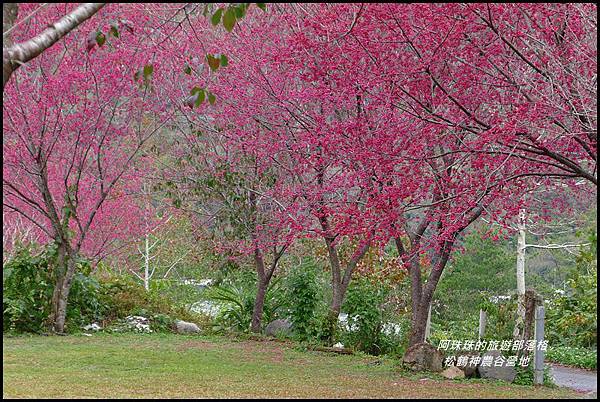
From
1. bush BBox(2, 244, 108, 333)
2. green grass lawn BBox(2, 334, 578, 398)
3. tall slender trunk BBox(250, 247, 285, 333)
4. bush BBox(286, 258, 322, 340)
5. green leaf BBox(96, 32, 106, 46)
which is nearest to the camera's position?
green leaf BBox(96, 32, 106, 46)

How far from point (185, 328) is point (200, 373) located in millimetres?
4778

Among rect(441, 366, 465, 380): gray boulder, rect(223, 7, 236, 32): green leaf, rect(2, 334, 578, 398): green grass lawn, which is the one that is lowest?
rect(2, 334, 578, 398): green grass lawn

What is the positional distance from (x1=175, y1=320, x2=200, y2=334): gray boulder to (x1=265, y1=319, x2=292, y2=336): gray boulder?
1.11 meters

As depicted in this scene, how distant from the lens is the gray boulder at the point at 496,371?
293 inches

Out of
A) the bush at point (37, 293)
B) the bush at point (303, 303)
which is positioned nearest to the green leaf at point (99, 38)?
the bush at point (37, 293)

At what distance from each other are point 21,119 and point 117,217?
4.08 meters

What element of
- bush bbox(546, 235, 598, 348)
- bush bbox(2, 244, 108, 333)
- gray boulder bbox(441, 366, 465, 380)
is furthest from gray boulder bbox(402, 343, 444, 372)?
bush bbox(2, 244, 108, 333)

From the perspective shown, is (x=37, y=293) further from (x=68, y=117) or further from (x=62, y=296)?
(x=68, y=117)

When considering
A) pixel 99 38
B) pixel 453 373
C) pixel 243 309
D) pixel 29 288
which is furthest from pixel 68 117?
pixel 453 373

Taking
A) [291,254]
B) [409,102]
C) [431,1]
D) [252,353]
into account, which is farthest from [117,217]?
[431,1]

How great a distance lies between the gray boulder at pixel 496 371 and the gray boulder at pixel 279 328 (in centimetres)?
419

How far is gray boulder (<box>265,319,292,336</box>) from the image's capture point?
11338mm

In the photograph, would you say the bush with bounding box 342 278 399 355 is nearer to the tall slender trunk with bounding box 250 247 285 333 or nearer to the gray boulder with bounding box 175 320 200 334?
the tall slender trunk with bounding box 250 247 285 333

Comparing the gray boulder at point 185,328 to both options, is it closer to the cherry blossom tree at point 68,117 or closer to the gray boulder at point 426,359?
the cherry blossom tree at point 68,117
